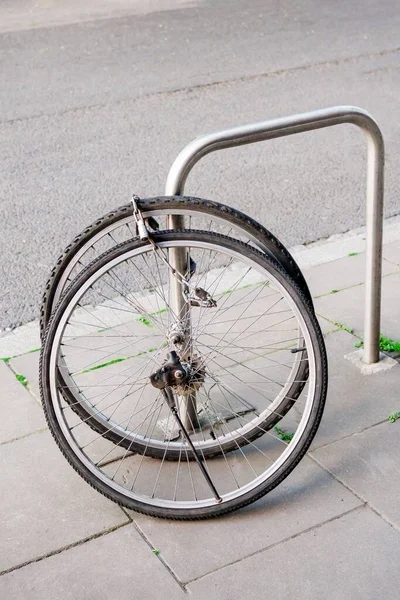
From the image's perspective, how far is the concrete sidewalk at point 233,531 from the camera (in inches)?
113

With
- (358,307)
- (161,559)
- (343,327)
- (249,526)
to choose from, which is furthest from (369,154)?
(161,559)

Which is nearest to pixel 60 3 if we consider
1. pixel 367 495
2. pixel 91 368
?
pixel 91 368

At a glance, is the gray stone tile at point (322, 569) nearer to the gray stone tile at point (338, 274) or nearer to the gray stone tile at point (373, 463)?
the gray stone tile at point (373, 463)

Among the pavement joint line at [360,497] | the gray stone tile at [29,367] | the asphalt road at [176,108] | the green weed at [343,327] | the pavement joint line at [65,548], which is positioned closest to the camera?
the pavement joint line at [65,548]

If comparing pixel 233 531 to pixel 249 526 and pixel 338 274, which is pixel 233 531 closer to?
pixel 249 526

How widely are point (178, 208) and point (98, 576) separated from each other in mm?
→ 1271

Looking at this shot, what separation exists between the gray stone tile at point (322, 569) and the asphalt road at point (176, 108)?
2356 millimetres

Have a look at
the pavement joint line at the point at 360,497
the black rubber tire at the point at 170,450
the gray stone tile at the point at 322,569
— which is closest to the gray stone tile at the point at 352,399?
the pavement joint line at the point at 360,497

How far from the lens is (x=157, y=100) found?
27.7 feet

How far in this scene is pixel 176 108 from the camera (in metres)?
8.17

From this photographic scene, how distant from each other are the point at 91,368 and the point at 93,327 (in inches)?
17.9

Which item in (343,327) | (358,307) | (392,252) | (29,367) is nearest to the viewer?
(29,367)

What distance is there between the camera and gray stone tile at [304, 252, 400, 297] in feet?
16.2

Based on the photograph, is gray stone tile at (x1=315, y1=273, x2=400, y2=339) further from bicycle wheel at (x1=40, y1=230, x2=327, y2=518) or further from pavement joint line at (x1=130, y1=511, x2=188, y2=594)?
pavement joint line at (x1=130, y1=511, x2=188, y2=594)
